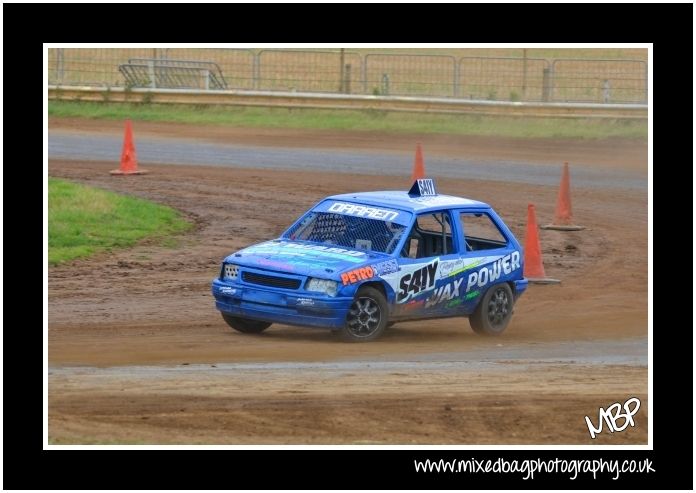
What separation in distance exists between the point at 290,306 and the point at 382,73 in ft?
78.5

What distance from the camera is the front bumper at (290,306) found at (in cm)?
1309

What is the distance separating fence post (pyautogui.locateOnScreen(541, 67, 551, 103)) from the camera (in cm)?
3449

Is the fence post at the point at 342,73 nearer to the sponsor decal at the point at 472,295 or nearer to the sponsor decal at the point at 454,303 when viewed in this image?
the sponsor decal at the point at 472,295

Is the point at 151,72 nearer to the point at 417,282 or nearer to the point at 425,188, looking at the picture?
the point at 425,188

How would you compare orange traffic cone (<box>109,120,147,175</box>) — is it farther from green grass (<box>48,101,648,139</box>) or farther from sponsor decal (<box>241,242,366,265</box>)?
sponsor decal (<box>241,242,366,265</box>)

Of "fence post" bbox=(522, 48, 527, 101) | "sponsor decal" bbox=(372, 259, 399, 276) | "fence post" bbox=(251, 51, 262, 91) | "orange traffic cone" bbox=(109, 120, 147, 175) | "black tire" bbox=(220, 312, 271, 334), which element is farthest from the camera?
"fence post" bbox=(251, 51, 262, 91)

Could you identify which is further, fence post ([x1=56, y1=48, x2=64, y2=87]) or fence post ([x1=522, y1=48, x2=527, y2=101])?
fence post ([x1=56, y1=48, x2=64, y2=87])

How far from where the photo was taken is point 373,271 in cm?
1345

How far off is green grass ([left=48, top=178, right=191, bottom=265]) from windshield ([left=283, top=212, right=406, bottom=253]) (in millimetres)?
4659

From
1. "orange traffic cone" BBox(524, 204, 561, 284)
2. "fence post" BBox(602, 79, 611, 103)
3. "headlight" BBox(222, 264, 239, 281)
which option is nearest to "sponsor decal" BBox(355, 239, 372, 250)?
"headlight" BBox(222, 264, 239, 281)

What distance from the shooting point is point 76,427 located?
988 centimetres

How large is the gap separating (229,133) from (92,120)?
13.4ft

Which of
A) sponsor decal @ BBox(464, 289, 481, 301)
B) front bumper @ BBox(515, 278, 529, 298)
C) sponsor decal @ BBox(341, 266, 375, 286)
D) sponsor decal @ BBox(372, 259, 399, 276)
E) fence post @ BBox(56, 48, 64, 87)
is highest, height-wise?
fence post @ BBox(56, 48, 64, 87)

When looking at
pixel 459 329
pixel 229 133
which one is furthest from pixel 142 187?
pixel 459 329
